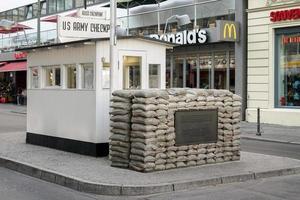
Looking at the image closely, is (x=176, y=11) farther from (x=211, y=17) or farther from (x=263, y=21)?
(x=263, y=21)

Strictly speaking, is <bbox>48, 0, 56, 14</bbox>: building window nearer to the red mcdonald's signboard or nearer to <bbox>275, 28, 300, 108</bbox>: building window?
the red mcdonald's signboard

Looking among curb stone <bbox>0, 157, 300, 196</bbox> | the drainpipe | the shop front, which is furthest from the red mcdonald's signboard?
the shop front

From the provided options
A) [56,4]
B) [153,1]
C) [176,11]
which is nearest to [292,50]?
[176,11]

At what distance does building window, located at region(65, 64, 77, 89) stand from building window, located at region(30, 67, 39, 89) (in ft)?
4.63

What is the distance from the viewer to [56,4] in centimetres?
4394

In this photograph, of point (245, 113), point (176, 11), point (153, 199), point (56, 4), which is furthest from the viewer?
point (56, 4)

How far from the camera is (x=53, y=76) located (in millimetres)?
12812

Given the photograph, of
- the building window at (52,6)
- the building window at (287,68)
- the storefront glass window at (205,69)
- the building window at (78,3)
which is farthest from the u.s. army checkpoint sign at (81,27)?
the building window at (52,6)

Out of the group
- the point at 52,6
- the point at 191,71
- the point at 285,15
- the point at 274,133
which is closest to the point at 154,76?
the point at 274,133

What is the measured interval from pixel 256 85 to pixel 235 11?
3536 millimetres

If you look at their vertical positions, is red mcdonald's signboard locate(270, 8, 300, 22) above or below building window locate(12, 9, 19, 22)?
below

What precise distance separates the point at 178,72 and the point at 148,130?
18.6 meters

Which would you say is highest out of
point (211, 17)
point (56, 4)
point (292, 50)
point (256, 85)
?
point (56, 4)

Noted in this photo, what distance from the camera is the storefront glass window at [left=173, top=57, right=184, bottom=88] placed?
27.5 metres
